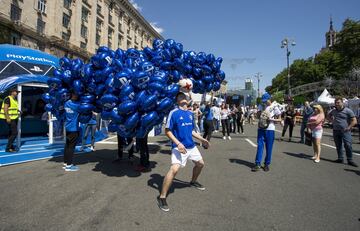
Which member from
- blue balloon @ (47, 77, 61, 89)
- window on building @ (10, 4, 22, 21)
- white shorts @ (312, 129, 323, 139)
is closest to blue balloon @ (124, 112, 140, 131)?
blue balloon @ (47, 77, 61, 89)

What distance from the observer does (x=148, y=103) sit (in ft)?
15.7

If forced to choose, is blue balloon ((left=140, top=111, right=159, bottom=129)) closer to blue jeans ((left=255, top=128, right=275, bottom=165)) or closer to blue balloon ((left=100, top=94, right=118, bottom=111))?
blue balloon ((left=100, top=94, right=118, bottom=111))

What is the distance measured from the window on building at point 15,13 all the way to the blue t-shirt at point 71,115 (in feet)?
82.9

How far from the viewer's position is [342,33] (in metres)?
37.8

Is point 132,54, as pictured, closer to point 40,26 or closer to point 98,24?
point 40,26

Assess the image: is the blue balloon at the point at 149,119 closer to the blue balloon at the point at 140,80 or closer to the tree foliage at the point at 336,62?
the blue balloon at the point at 140,80

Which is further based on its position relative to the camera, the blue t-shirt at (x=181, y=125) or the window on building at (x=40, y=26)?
the window on building at (x=40, y=26)

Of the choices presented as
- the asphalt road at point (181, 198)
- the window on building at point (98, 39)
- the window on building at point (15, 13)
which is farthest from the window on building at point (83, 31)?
the asphalt road at point (181, 198)

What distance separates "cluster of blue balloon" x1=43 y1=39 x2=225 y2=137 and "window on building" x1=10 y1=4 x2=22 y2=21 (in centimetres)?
2390

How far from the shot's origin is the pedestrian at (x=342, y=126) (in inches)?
284

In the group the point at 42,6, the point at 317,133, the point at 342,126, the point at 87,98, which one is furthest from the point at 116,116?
the point at 42,6

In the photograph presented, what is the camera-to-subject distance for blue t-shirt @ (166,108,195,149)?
4141 mm

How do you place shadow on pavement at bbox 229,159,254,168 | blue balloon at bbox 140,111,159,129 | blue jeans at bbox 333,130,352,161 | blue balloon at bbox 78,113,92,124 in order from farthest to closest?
blue jeans at bbox 333,130,352,161 < shadow on pavement at bbox 229,159,254,168 < blue balloon at bbox 78,113,92,124 < blue balloon at bbox 140,111,159,129

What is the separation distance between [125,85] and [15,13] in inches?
1077
